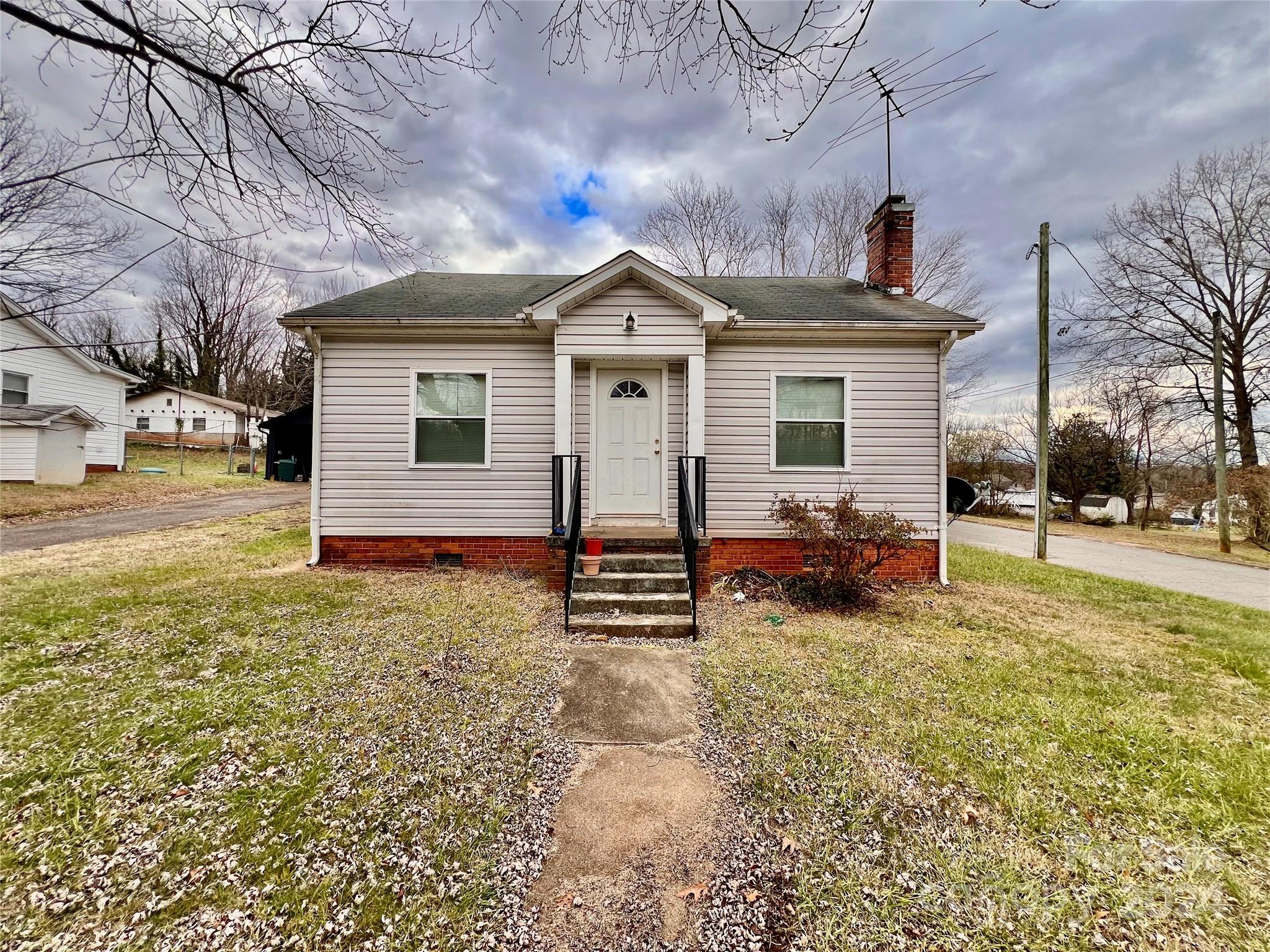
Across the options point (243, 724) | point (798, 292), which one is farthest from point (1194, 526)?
point (243, 724)

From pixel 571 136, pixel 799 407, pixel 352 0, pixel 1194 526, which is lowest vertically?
pixel 1194 526

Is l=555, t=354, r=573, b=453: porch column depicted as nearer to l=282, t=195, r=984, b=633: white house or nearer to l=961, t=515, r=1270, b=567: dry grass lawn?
l=282, t=195, r=984, b=633: white house

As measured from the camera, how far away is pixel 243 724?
2816mm

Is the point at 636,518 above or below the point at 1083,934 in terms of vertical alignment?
above

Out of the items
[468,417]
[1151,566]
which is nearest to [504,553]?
[468,417]

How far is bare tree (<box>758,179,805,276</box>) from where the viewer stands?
17.8 m

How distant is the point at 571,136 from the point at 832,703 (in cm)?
573

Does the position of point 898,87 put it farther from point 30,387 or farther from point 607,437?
point 30,387

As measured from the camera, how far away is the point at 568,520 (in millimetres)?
5469

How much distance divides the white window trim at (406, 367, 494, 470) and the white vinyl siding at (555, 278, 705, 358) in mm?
1271

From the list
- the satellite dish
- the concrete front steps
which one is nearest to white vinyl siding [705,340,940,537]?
the satellite dish

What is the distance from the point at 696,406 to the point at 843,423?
90.4 inches

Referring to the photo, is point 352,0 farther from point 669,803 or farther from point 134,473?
point 134,473

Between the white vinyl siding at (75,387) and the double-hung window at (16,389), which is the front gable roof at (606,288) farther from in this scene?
the double-hung window at (16,389)
